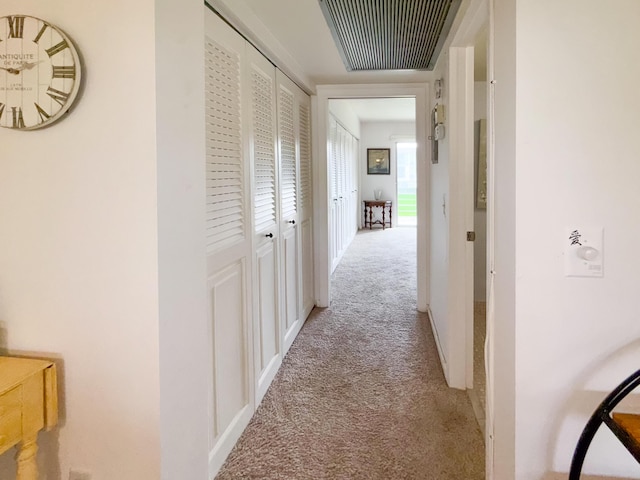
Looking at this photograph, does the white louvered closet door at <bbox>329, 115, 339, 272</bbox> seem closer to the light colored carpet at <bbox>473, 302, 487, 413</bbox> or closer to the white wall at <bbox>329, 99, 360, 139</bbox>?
the white wall at <bbox>329, 99, 360, 139</bbox>

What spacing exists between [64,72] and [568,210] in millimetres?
1347

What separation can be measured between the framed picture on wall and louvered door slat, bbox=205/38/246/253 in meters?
8.04

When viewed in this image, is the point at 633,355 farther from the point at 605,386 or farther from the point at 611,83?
the point at 611,83

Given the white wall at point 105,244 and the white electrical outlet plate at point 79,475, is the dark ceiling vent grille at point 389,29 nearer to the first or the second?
the white wall at point 105,244

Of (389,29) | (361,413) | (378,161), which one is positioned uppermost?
(378,161)

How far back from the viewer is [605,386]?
1181 millimetres

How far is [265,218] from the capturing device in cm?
261

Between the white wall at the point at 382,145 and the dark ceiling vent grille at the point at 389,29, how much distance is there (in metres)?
6.72

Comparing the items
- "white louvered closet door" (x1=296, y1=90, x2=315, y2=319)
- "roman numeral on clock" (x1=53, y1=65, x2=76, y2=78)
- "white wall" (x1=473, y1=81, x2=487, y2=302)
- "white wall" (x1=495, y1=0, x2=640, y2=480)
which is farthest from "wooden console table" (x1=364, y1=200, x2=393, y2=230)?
"roman numeral on clock" (x1=53, y1=65, x2=76, y2=78)

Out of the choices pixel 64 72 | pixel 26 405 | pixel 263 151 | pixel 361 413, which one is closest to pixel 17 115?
pixel 64 72

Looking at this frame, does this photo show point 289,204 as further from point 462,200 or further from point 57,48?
point 57,48

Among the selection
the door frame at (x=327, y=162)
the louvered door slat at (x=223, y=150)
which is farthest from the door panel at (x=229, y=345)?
the door frame at (x=327, y=162)

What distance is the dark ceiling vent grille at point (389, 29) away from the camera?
6.93ft

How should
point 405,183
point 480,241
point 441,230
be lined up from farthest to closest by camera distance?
1. point 405,183
2. point 480,241
3. point 441,230
